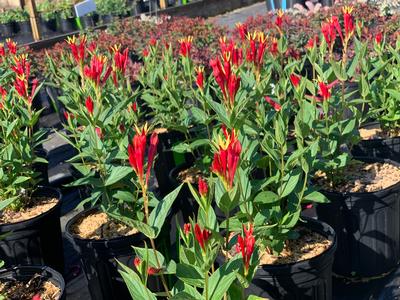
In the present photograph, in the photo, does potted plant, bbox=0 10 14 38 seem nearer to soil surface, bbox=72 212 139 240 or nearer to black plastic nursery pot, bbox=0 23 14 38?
black plastic nursery pot, bbox=0 23 14 38

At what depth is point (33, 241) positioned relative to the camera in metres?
2.89

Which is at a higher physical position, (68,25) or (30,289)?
(68,25)

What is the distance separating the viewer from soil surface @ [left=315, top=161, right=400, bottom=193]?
2.80 metres

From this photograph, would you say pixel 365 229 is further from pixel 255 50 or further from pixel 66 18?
pixel 66 18

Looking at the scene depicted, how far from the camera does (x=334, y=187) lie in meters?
2.85

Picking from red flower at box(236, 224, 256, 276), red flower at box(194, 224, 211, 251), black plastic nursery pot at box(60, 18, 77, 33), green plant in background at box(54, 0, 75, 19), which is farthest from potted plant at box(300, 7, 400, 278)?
green plant in background at box(54, 0, 75, 19)

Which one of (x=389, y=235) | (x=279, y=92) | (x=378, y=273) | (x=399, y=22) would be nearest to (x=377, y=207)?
(x=389, y=235)

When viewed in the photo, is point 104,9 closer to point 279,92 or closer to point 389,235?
point 279,92

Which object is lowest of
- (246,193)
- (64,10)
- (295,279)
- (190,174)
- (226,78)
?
(295,279)

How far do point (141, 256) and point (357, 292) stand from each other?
4.89 ft

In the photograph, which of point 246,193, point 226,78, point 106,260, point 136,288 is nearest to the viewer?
point 136,288

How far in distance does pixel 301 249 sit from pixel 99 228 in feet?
3.17

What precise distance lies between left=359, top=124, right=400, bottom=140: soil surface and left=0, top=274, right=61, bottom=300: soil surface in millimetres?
2196

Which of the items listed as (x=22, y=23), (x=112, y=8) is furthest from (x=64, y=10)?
(x=112, y=8)
